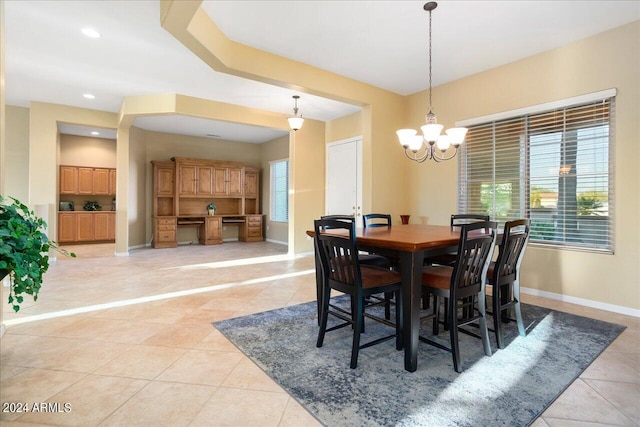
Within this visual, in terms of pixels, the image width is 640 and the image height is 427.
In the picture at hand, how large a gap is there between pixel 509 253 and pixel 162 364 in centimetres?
263

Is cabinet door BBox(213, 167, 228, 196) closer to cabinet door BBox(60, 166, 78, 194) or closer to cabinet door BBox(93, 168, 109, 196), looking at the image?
cabinet door BBox(93, 168, 109, 196)

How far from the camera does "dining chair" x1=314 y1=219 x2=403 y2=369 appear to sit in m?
2.09

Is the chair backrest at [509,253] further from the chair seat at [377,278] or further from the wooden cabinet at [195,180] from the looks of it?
the wooden cabinet at [195,180]

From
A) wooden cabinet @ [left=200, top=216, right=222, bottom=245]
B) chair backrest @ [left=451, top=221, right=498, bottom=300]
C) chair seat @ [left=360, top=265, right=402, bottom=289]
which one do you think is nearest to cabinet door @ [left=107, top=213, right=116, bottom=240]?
wooden cabinet @ [left=200, top=216, right=222, bottom=245]

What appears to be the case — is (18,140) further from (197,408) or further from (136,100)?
(197,408)

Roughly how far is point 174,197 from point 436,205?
242 inches

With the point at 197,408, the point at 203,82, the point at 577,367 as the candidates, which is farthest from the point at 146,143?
the point at 577,367

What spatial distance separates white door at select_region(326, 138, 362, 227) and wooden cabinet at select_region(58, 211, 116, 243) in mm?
6031

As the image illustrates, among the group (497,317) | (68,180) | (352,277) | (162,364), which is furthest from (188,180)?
(497,317)

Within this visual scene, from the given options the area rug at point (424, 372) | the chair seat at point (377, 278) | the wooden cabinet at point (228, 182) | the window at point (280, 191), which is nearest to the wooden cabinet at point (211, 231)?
the wooden cabinet at point (228, 182)

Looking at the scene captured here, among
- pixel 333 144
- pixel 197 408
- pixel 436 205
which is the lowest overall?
pixel 197 408

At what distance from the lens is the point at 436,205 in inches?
191

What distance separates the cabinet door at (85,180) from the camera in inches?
320

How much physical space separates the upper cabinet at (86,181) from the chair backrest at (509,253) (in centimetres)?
928
